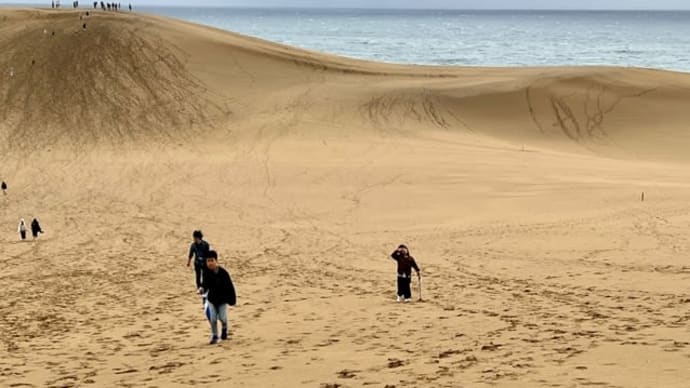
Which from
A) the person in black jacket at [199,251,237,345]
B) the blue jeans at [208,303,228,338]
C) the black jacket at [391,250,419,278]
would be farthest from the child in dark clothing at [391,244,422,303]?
the person in black jacket at [199,251,237,345]

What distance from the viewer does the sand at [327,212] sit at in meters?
9.73

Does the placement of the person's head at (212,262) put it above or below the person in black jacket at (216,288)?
above

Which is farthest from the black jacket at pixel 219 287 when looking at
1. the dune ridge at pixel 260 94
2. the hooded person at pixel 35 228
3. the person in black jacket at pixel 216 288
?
the dune ridge at pixel 260 94

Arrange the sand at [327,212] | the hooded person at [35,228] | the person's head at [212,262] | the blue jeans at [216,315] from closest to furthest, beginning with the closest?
the sand at [327,212] < the person's head at [212,262] < the blue jeans at [216,315] < the hooded person at [35,228]

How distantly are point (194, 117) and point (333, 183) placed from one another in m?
10.1

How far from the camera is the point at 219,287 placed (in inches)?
398

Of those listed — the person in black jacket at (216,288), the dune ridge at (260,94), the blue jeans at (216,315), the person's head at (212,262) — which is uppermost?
the dune ridge at (260,94)

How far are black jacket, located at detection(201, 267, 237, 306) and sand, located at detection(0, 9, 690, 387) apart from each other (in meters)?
0.55

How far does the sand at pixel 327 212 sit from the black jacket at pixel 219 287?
0.55m

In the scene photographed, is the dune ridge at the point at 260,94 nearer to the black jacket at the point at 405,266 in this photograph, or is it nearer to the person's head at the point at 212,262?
the black jacket at the point at 405,266

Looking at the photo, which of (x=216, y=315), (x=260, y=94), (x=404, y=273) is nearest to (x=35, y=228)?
(x=404, y=273)

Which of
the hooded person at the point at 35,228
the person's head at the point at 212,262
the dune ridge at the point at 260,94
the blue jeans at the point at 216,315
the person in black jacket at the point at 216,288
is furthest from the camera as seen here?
the dune ridge at the point at 260,94

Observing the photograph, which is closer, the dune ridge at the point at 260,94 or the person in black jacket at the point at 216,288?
the person in black jacket at the point at 216,288

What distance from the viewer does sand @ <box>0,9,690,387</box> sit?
31.9ft
